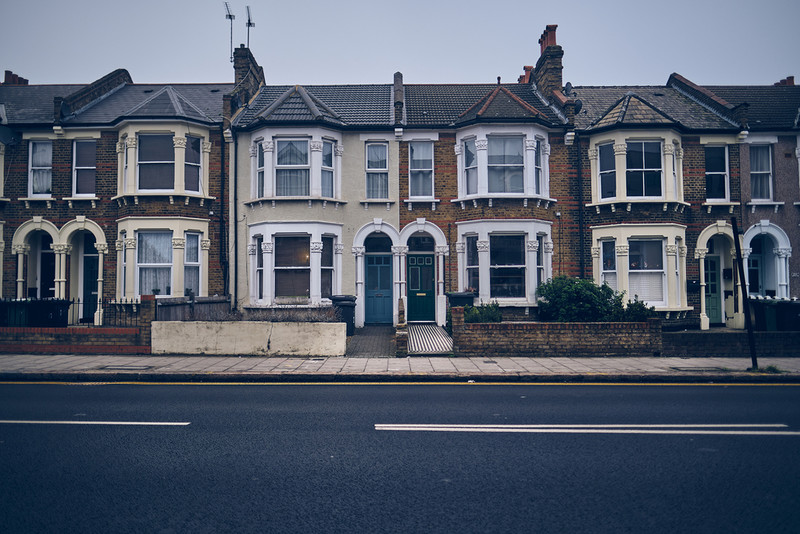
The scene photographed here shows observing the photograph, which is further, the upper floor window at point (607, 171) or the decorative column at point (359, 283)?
the decorative column at point (359, 283)

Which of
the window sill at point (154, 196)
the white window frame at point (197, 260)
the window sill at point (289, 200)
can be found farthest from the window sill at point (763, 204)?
the white window frame at point (197, 260)

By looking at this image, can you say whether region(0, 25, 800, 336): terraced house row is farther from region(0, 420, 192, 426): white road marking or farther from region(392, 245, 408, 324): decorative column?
region(0, 420, 192, 426): white road marking

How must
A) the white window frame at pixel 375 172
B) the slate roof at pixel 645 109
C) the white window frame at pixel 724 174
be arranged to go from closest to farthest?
the slate roof at pixel 645 109
the white window frame at pixel 724 174
the white window frame at pixel 375 172

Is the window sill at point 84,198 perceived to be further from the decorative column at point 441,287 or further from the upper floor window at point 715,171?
the upper floor window at point 715,171

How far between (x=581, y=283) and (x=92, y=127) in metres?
17.6

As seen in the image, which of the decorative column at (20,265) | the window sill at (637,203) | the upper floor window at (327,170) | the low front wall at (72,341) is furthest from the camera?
the decorative column at (20,265)

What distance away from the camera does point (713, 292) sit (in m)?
17.6

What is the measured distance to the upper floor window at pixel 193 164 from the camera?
16453 millimetres

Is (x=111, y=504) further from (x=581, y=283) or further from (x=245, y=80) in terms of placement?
(x=245, y=80)

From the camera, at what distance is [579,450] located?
493 cm

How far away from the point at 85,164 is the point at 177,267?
18.1ft

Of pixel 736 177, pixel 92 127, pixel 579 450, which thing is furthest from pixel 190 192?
pixel 736 177

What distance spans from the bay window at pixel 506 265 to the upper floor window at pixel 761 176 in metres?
8.97

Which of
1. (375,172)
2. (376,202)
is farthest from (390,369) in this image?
(375,172)
